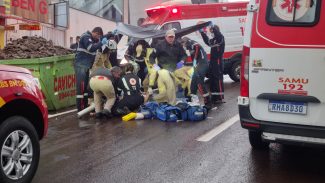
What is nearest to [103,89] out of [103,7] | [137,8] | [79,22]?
[79,22]

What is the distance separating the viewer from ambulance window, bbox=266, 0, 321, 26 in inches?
201

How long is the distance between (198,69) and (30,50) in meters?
3.90

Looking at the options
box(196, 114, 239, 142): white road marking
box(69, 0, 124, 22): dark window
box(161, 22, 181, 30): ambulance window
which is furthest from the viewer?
box(69, 0, 124, 22): dark window

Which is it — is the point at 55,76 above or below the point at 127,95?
above

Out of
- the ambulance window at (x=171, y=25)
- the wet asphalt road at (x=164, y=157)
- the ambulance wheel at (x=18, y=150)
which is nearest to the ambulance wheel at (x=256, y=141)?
the wet asphalt road at (x=164, y=157)

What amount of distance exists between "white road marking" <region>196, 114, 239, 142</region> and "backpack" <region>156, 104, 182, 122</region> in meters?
0.90

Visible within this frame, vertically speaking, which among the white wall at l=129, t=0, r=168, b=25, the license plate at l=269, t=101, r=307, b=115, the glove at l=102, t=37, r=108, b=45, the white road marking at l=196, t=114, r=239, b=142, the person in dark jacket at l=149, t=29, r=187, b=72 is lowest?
the white road marking at l=196, t=114, r=239, b=142

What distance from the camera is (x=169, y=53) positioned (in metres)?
10.1

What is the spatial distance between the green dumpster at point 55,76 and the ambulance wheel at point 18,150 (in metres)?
5.17

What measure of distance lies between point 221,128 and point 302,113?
275cm

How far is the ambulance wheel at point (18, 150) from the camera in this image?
443cm

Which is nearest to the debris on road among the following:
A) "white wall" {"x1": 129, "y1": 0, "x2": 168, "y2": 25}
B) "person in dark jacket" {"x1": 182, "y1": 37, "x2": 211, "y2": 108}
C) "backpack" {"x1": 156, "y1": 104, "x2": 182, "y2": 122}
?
"person in dark jacket" {"x1": 182, "y1": 37, "x2": 211, "y2": 108}

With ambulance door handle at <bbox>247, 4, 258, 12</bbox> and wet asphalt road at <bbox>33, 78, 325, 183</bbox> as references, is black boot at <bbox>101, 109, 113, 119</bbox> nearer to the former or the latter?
wet asphalt road at <bbox>33, 78, 325, 183</bbox>

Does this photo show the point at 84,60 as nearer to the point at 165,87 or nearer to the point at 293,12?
the point at 165,87
